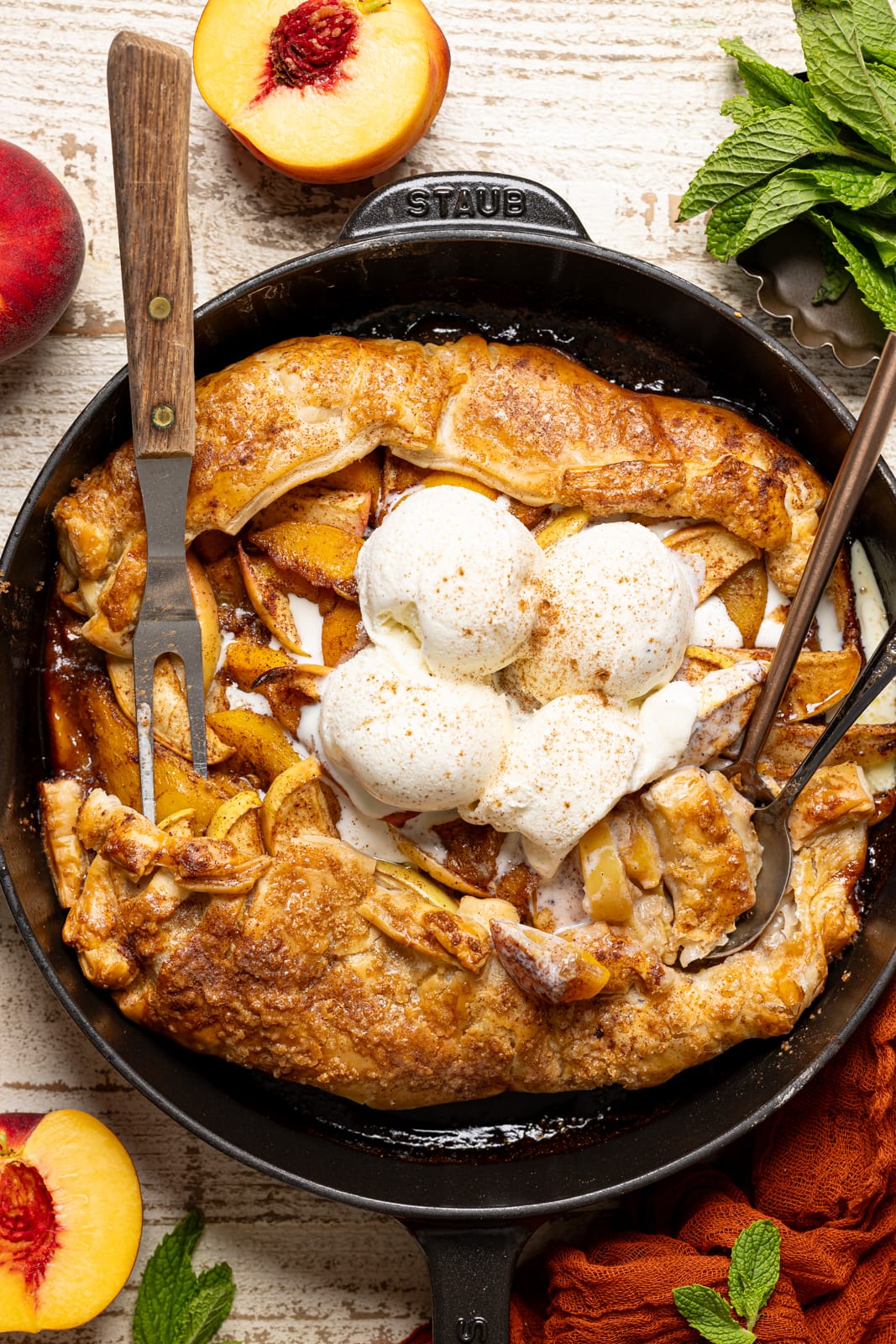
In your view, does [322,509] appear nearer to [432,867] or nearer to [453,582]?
[453,582]

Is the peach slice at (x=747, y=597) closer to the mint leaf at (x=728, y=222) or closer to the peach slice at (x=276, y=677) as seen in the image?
the mint leaf at (x=728, y=222)

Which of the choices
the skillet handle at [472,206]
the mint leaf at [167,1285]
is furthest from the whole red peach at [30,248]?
the mint leaf at [167,1285]

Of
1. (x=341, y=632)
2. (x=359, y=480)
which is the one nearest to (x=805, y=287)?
(x=359, y=480)

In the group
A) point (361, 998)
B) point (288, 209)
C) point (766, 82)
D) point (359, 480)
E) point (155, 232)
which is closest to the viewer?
point (155, 232)

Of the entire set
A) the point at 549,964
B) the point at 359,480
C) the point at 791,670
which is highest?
the point at 359,480

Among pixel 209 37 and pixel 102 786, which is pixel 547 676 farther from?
pixel 209 37

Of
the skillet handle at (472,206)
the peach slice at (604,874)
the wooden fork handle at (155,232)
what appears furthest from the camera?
the skillet handle at (472,206)

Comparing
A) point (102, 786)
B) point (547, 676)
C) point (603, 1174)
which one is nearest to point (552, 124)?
point (547, 676)

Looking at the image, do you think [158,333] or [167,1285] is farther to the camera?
[167,1285]
